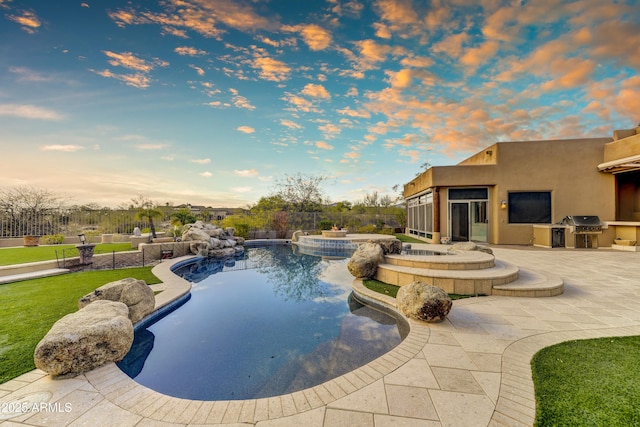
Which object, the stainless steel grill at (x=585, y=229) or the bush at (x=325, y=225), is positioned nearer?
the stainless steel grill at (x=585, y=229)

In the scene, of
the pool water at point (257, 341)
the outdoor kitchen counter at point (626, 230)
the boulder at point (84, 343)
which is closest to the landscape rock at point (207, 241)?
the pool water at point (257, 341)

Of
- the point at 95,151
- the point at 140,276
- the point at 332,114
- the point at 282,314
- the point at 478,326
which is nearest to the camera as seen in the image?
the point at 478,326

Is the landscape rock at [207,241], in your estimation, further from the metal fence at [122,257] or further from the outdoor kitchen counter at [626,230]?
the outdoor kitchen counter at [626,230]

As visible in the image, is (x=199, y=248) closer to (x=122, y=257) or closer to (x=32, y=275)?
(x=122, y=257)

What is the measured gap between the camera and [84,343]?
279cm

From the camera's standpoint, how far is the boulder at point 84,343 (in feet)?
8.63

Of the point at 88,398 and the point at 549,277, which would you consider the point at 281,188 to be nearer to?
the point at 549,277

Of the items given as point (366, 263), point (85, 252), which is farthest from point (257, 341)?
point (85, 252)

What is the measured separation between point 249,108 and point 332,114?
4223 mm

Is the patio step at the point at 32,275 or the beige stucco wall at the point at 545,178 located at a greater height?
the beige stucco wall at the point at 545,178

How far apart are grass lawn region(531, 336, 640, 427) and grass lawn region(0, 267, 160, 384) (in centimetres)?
528

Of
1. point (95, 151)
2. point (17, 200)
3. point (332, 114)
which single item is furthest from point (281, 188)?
point (17, 200)

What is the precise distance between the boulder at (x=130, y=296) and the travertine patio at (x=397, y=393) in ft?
4.99

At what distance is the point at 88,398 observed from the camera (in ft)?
7.75
